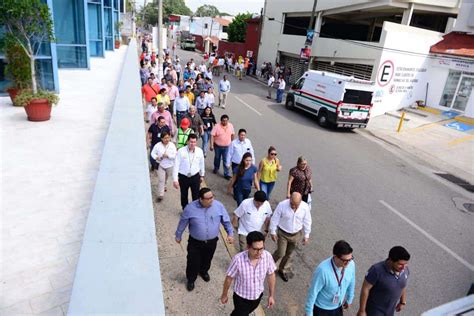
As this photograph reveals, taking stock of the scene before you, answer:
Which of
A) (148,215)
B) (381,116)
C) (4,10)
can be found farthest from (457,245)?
(381,116)

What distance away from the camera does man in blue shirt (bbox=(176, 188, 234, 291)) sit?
14.9ft

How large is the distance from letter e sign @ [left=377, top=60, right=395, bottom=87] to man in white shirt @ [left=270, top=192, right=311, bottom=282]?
51.1ft

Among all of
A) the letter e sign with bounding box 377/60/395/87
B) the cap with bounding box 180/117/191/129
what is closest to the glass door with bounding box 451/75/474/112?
the letter e sign with bounding box 377/60/395/87

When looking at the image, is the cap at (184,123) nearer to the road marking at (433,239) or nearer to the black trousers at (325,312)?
the black trousers at (325,312)

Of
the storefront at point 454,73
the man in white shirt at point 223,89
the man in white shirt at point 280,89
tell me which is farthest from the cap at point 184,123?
the storefront at point 454,73

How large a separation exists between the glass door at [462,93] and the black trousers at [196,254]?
18741mm

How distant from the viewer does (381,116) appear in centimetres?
1875

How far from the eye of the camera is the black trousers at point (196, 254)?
466cm

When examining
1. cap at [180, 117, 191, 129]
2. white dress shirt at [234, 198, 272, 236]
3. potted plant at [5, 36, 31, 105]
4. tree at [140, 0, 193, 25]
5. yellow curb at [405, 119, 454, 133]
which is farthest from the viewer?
tree at [140, 0, 193, 25]

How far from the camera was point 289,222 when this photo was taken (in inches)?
197

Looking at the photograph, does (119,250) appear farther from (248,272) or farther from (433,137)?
(433,137)

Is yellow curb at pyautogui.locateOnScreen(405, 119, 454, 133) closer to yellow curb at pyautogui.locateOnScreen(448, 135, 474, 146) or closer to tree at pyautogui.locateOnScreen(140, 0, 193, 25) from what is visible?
yellow curb at pyautogui.locateOnScreen(448, 135, 474, 146)

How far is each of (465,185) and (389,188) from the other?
10.3ft

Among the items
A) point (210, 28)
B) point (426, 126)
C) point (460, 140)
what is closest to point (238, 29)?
point (210, 28)
